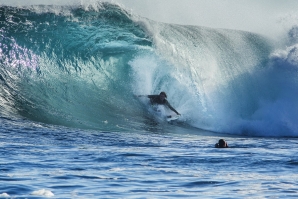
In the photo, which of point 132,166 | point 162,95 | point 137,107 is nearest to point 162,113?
point 162,95

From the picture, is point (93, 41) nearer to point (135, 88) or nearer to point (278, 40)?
point (135, 88)

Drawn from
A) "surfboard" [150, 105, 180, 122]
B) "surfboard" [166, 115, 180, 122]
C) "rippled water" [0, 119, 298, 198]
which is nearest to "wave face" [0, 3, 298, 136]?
"surfboard" [150, 105, 180, 122]

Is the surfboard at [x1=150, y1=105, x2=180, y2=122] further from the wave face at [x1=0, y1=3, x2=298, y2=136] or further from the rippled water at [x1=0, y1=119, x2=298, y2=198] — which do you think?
the rippled water at [x1=0, y1=119, x2=298, y2=198]

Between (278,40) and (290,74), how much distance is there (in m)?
3.10

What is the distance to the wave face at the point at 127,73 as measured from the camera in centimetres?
1861

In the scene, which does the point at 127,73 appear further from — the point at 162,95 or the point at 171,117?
the point at 171,117

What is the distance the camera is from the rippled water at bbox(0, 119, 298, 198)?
8539 millimetres

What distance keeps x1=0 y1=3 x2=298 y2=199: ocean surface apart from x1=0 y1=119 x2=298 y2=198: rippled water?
0.08 ft

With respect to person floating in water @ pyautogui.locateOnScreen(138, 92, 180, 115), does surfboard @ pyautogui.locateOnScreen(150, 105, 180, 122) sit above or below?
below

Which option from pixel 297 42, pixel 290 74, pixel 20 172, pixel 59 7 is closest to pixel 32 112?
pixel 59 7

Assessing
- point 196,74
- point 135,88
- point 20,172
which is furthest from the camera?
point 196,74

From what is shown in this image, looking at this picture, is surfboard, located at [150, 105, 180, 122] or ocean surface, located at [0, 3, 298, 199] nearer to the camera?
A: ocean surface, located at [0, 3, 298, 199]

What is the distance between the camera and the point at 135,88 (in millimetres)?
21125

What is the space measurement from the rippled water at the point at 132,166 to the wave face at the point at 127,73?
2.54 meters
